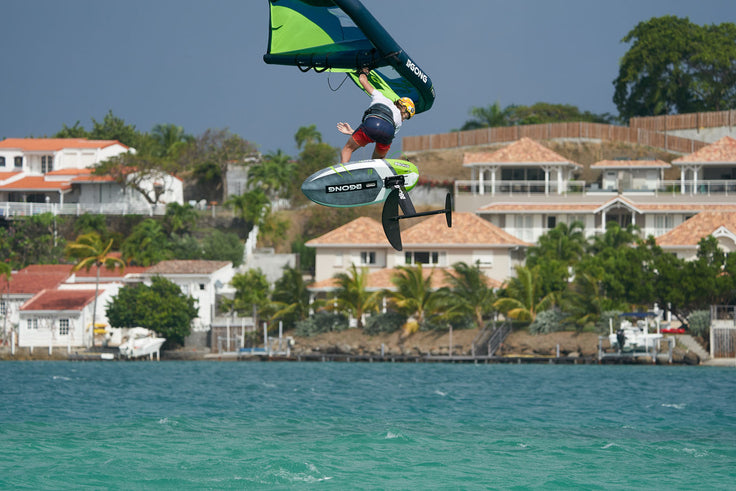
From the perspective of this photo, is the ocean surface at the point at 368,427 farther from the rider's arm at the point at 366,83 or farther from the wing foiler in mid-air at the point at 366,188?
the rider's arm at the point at 366,83

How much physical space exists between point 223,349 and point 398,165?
2051 inches

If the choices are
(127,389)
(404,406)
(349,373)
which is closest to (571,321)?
(349,373)

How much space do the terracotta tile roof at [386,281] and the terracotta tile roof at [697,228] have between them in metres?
12.1

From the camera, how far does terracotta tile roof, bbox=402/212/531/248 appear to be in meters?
70.1

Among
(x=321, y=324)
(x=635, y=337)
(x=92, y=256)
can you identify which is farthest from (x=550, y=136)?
(x=92, y=256)

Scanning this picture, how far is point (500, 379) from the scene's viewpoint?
182ft

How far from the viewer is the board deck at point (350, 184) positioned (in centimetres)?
1401

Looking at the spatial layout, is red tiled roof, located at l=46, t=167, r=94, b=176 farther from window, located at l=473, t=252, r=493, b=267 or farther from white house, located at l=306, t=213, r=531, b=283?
window, located at l=473, t=252, r=493, b=267

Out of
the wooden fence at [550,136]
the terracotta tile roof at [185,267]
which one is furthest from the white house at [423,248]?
the wooden fence at [550,136]

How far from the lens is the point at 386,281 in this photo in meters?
67.6

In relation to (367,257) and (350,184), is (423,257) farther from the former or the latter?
(350,184)

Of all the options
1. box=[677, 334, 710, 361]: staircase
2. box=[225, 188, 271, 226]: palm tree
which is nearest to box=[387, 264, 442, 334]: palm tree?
box=[677, 334, 710, 361]: staircase

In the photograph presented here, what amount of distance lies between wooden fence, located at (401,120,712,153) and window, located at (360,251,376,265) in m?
33.7

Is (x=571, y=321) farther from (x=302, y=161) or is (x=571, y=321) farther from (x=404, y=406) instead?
(x=302, y=161)
